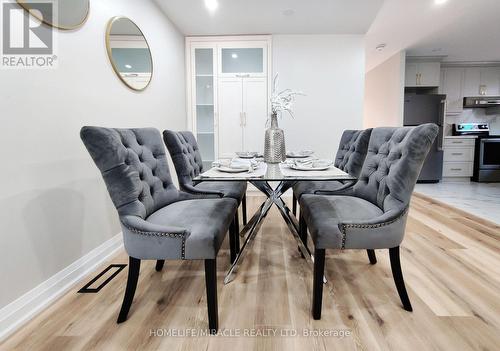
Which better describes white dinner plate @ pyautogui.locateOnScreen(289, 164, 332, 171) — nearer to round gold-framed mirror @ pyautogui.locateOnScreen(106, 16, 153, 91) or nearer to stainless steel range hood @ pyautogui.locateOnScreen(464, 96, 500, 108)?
round gold-framed mirror @ pyautogui.locateOnScreen(106, 16, 153, 91)

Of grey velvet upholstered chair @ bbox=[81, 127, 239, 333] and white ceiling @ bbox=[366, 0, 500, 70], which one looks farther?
white ceiling @ bbox=[366, 0, 500, 70]

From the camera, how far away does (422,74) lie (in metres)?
5.27

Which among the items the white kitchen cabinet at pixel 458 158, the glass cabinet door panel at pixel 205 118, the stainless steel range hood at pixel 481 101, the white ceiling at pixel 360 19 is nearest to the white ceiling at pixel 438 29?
the white ceiling at pixel 360 19

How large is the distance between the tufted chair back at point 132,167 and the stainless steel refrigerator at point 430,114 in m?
4.92

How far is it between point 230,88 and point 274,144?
7.41 feet

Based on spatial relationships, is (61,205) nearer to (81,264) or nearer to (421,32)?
(81,264)

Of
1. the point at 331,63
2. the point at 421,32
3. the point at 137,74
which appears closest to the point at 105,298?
the point at 137,74

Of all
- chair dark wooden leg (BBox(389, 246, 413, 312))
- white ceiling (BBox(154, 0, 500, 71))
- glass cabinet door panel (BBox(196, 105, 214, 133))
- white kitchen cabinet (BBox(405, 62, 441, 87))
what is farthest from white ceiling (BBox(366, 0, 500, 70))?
chair dark wooden leg (BBox(389, 246, 413, 312))

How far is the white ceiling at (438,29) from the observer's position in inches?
126

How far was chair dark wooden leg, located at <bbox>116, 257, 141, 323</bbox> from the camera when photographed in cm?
130

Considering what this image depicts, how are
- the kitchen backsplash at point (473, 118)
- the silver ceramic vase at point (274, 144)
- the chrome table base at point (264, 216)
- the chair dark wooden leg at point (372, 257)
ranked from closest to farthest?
the chrome table base at point (264, 216) < the chair dark wooden leg at point (372, 257) < the silver ceramic vase at point (274, 144) < the kitchen backsplash at point (473, 118)

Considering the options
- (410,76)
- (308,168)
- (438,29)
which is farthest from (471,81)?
(308,168)

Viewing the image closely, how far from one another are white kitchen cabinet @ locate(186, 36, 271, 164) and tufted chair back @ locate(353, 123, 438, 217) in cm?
243

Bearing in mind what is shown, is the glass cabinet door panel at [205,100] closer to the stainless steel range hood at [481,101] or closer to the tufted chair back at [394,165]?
the tufted chair back at [394,165]
